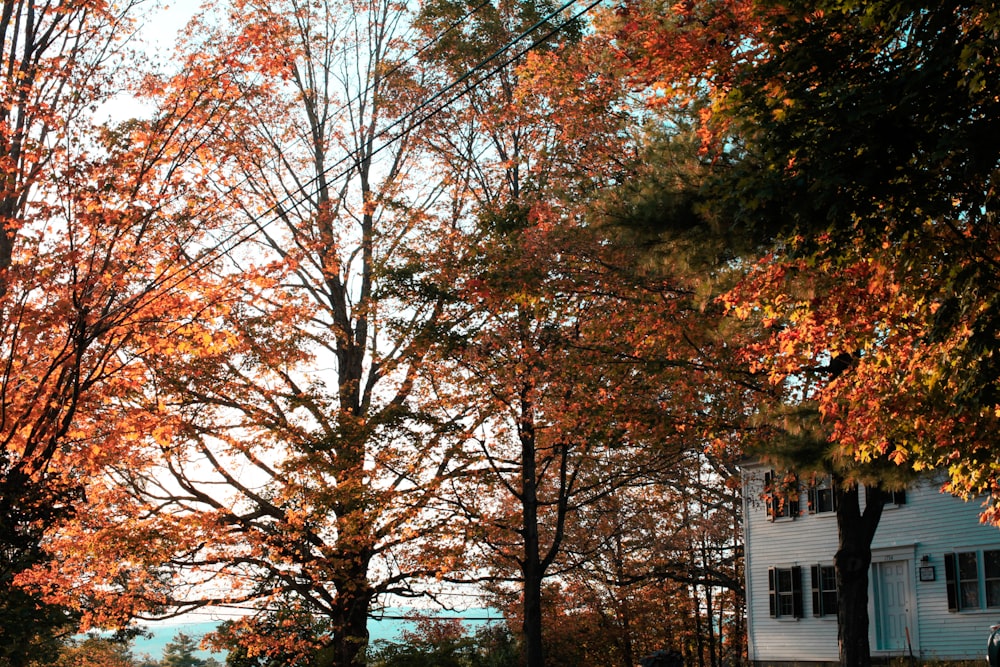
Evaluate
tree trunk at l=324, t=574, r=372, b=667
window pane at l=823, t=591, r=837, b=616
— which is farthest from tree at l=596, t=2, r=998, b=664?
window pane at l=823, t=591, r=837, b=616

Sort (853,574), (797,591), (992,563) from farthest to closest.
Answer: (797,591) < (992,563) < (853,574)

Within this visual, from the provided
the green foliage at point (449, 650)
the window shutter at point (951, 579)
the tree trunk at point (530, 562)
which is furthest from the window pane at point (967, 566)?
the green foliage at point (449, 650)

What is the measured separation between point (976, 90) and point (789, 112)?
162 cm

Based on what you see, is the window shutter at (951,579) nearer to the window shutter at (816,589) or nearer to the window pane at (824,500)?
the window pane at (824,500)

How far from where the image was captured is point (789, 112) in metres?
7.87

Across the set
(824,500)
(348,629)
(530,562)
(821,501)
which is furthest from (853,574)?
(821,501)

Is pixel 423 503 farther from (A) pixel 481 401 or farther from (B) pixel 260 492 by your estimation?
(B) pixel 260 492

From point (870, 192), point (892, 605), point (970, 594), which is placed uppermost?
point (870, 192)

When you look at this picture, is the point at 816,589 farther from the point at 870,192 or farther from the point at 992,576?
the point at 870,192

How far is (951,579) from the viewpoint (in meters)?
20.6

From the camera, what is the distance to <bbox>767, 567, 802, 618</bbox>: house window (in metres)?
24.7

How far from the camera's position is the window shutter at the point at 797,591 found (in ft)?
80.6

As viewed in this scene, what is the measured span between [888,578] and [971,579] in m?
2.29

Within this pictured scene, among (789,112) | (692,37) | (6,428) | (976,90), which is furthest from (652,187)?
(6,428)
